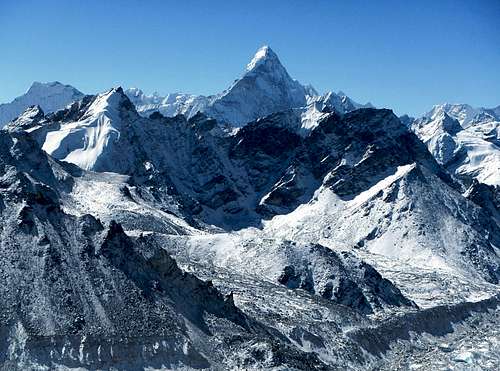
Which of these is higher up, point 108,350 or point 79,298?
point 79,298

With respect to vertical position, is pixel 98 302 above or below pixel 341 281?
below

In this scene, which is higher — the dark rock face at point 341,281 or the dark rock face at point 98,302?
the dark rock face at point 341,281

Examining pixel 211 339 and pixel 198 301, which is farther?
pixel 198 301

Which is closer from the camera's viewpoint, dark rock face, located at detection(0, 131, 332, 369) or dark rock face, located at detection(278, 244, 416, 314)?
dark rock face, located at detection(0, 131, 332, 369)

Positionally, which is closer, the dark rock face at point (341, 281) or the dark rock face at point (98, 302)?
the dark rock face at point (98, 302)

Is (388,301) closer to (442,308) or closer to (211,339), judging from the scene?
(442,308)

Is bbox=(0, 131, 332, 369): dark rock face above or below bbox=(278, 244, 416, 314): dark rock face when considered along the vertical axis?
below

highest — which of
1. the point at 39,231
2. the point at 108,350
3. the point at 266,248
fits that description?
the point at 266,248

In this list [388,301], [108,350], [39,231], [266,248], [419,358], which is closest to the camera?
[108,350]

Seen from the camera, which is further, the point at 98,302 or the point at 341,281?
the point at 341,281

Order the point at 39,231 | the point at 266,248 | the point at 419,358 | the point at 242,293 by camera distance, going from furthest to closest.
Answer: the point at 266,248
the point at 242,293
the point at 419,358
the point at 39,231

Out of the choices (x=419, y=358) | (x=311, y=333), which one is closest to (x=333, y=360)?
(x=311, y=333)
